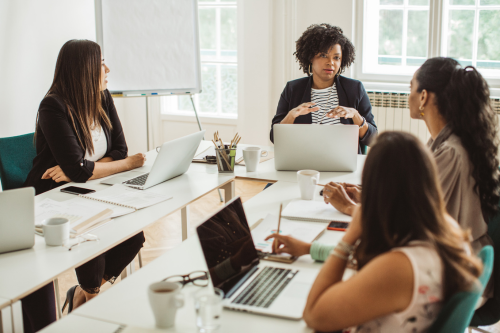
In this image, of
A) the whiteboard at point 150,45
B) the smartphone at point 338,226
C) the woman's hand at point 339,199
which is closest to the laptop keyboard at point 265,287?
the smartphone at point 338,226

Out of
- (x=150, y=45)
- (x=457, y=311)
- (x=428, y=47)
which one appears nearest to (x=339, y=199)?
(x=457, y=311)

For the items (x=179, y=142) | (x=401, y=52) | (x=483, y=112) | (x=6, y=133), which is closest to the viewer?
(x=483, y=112)

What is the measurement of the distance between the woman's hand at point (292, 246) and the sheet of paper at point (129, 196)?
64 cm

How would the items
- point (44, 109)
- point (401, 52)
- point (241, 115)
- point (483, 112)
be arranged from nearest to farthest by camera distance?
point (483, 112) < point (44, 109) < point (401, 52) < point (241, 115)

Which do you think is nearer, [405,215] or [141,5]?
[405,215]

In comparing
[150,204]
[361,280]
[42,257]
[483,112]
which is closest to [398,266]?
[361,280]

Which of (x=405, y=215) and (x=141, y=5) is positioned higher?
(x=141, y=5)

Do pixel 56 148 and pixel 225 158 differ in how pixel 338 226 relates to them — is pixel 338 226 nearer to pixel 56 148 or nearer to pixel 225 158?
pixel 225 158

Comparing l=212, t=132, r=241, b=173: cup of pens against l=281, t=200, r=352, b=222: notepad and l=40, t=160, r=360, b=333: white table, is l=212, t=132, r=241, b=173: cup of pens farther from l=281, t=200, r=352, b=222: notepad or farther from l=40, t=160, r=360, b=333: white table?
l=40, t=160, r=360, b=333: white table

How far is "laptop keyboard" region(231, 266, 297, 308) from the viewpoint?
1057 mm

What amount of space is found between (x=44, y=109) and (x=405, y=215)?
1741 mm

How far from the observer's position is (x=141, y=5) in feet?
11.3

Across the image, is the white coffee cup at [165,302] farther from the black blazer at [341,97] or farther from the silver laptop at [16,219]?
the black blazer at [341,97]

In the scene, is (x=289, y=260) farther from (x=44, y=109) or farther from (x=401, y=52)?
(x=401, y=52)
